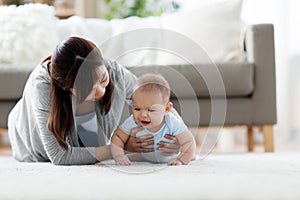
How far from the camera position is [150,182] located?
1.26 m

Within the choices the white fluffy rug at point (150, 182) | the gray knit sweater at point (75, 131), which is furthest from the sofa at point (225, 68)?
the white fluffy rug at point (150, 182)

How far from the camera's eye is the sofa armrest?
2504mm

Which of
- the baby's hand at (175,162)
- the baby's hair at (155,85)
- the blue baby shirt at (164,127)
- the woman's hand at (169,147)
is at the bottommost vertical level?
the baby's hand at (175,162)

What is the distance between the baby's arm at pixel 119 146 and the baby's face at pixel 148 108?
0.10 m

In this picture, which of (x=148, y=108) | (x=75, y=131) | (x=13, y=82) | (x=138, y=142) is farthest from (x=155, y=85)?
(x=13, y=82)

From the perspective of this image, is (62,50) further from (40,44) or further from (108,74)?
(40,44)

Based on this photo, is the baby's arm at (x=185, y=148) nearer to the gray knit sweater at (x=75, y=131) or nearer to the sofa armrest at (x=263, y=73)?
the gray knit sweater at (x=75, y=131)

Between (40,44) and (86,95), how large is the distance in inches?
46.1

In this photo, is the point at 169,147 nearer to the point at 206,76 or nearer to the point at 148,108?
the point at 148,108

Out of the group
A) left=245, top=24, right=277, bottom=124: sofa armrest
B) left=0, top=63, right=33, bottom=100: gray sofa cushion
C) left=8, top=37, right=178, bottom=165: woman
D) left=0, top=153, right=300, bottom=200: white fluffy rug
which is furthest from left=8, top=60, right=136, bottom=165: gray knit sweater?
left=245, top=24, right=277, bottom=124: sofa armrest

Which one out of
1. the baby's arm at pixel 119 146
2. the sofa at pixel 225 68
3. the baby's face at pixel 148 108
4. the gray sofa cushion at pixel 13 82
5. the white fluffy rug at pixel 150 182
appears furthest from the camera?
the gray sofa cushion at pixel 13 82

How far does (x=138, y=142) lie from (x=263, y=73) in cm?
107

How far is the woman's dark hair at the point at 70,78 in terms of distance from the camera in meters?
1.55

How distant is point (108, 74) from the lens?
5.32 ft
